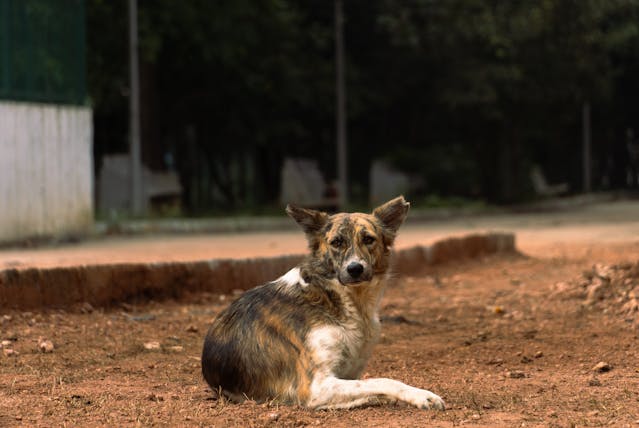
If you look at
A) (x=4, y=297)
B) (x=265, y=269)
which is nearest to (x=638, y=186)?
(x=265, y=269)

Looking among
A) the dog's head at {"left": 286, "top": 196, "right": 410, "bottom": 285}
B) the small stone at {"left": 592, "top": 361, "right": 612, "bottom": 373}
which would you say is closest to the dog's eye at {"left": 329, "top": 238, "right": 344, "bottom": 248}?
the dog's head at {"left": 286, "top": 196, "right": 410, "bottom": 285}

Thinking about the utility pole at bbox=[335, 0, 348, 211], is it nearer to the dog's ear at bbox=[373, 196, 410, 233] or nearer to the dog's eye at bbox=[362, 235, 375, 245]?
the dog's ear at bbox=[373, 196, 410, 233]

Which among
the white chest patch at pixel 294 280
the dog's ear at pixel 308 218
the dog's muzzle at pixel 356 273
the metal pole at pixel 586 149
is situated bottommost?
the metal pole at pixel 586 149

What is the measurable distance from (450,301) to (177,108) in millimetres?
19323

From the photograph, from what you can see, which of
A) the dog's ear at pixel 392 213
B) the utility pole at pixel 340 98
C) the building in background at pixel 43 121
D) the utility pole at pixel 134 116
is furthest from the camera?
the utility pole at pixel 340 98

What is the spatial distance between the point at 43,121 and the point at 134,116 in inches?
244

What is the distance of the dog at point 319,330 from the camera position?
17.3ft

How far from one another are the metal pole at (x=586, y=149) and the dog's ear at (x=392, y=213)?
3575 cm

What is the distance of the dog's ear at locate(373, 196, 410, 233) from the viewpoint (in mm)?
5730

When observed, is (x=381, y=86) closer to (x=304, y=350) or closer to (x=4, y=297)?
(x=4, y=297)

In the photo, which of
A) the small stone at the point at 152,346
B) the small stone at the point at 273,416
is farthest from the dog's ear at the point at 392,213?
the small stone at the point at 152,346

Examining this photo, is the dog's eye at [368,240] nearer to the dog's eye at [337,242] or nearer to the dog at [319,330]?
the dog at [319,330]

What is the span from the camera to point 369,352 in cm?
557

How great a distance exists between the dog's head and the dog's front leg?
53cm
